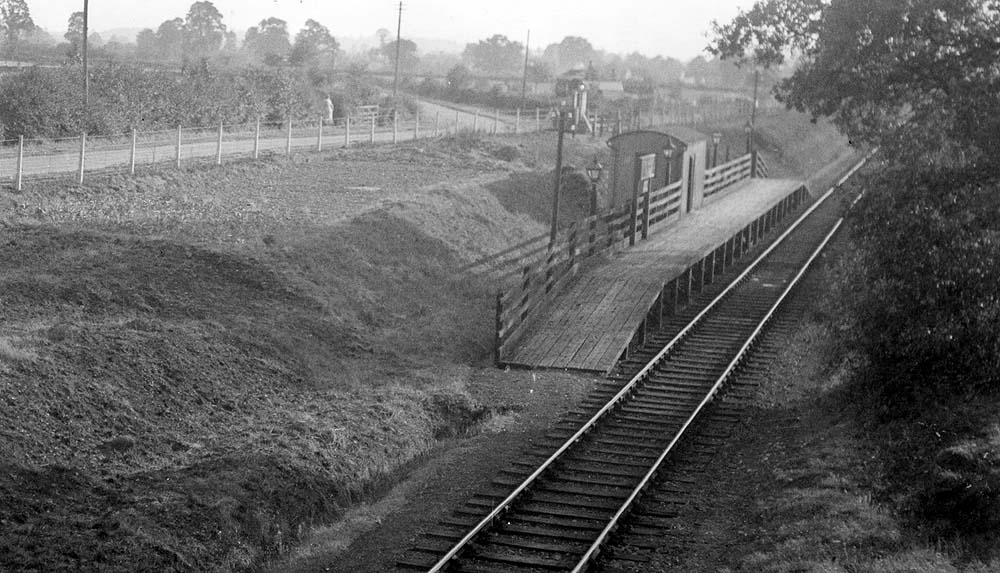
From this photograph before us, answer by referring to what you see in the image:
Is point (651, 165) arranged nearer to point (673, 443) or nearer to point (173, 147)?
point (173, 147)

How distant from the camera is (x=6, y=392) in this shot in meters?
11.2

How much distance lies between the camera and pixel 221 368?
551 inches

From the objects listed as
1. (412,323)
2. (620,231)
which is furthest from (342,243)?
(620,231)

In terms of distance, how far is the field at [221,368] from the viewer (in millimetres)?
10195

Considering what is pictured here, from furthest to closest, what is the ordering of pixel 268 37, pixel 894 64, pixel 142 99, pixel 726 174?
pixel 268 37 → pixel 142 99 → pixel 726 174 → pixel 894 64

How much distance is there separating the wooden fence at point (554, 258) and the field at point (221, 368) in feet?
2.23

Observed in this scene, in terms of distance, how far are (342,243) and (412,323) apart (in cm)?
281

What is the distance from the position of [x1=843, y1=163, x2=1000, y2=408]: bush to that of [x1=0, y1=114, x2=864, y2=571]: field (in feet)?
12.7

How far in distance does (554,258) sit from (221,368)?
7790 mm

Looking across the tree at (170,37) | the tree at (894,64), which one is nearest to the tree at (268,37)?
the tree at (170,37)

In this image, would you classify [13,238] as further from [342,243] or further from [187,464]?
[187,464]

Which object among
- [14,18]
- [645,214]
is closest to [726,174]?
[645,214]

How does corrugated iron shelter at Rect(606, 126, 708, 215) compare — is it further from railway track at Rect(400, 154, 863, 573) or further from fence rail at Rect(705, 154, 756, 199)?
railway track at Rect(400, 154, 863, 573)

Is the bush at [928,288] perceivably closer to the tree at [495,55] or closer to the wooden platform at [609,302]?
the wooden platform at [609,302]
